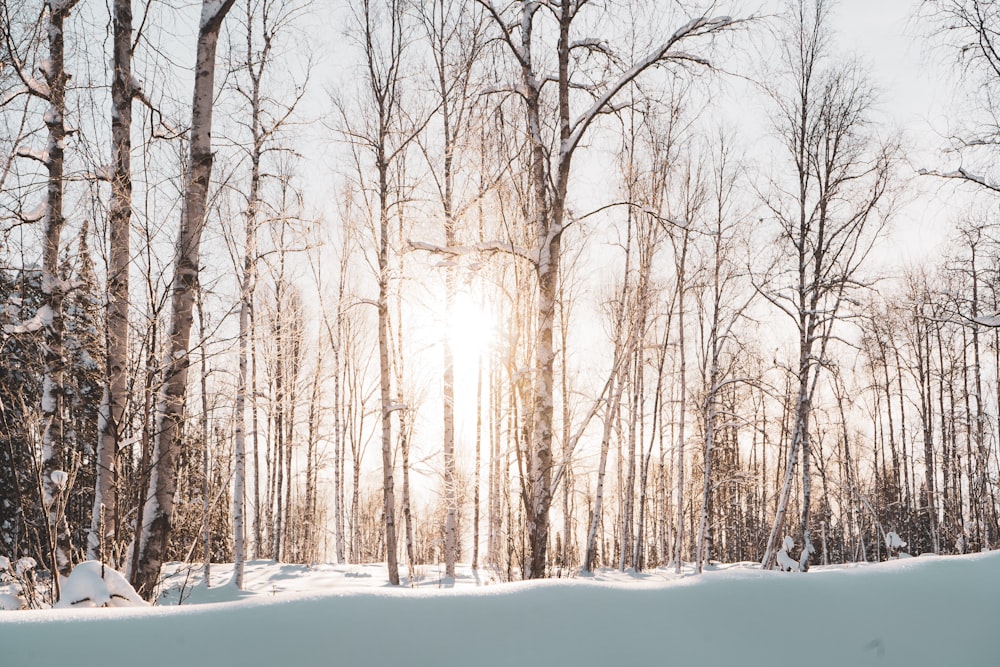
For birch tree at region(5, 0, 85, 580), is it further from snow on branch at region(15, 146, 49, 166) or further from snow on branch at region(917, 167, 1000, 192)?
snow on branch at region(917, 167, 1000, 192)

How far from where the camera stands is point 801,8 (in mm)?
12094

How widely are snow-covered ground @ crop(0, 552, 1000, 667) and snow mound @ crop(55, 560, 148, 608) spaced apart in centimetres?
111

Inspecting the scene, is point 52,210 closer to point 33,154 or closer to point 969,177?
point 33,154

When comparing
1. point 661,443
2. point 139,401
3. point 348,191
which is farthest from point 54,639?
point 661,443

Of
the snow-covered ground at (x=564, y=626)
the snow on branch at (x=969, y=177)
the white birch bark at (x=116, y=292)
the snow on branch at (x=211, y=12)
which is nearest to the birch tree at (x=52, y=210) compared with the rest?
the white birch bark at (x=116, y=292)

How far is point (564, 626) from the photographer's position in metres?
1.36

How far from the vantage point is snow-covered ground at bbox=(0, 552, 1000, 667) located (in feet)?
3.89

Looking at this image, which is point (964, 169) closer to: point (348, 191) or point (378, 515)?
point (348, 191)

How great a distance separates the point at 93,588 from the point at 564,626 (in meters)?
1.96

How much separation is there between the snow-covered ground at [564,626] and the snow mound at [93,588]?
111 centimetres

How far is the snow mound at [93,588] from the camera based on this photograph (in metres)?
2.31

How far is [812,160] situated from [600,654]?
13.0m

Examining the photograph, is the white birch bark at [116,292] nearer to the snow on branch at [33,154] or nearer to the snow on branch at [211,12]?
the snow on branch at [211,12]

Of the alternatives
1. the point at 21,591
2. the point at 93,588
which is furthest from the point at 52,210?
the point at 93,588
